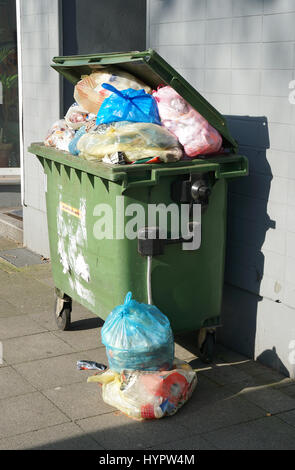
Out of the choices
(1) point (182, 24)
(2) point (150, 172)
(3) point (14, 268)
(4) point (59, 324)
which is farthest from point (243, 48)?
(3) point (14, 268)

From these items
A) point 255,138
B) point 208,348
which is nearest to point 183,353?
point 208,348

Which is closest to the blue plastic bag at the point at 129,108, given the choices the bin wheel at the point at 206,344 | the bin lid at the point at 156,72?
the bin lid at the point at 156,72

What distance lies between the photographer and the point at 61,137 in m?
5.50

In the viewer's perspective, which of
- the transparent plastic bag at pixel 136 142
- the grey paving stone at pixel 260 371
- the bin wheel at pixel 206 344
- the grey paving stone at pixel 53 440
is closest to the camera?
the grey paving stone at pixel 53 440

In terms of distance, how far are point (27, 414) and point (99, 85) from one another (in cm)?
242

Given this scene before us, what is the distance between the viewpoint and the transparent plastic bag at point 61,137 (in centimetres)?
540

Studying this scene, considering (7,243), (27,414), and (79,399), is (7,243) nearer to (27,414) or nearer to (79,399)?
(79,399)

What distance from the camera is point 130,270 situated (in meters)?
4.78

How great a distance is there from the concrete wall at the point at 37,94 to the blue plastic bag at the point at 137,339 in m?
3.45

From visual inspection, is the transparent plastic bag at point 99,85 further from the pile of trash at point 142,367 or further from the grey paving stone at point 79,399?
the grey paving stone at point 79,399

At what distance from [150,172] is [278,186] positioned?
0.91m

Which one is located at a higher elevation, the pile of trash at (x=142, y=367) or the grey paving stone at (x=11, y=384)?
the pile of trash at (x=142, y=367)

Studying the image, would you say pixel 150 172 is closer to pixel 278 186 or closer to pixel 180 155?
pixel 180 155
